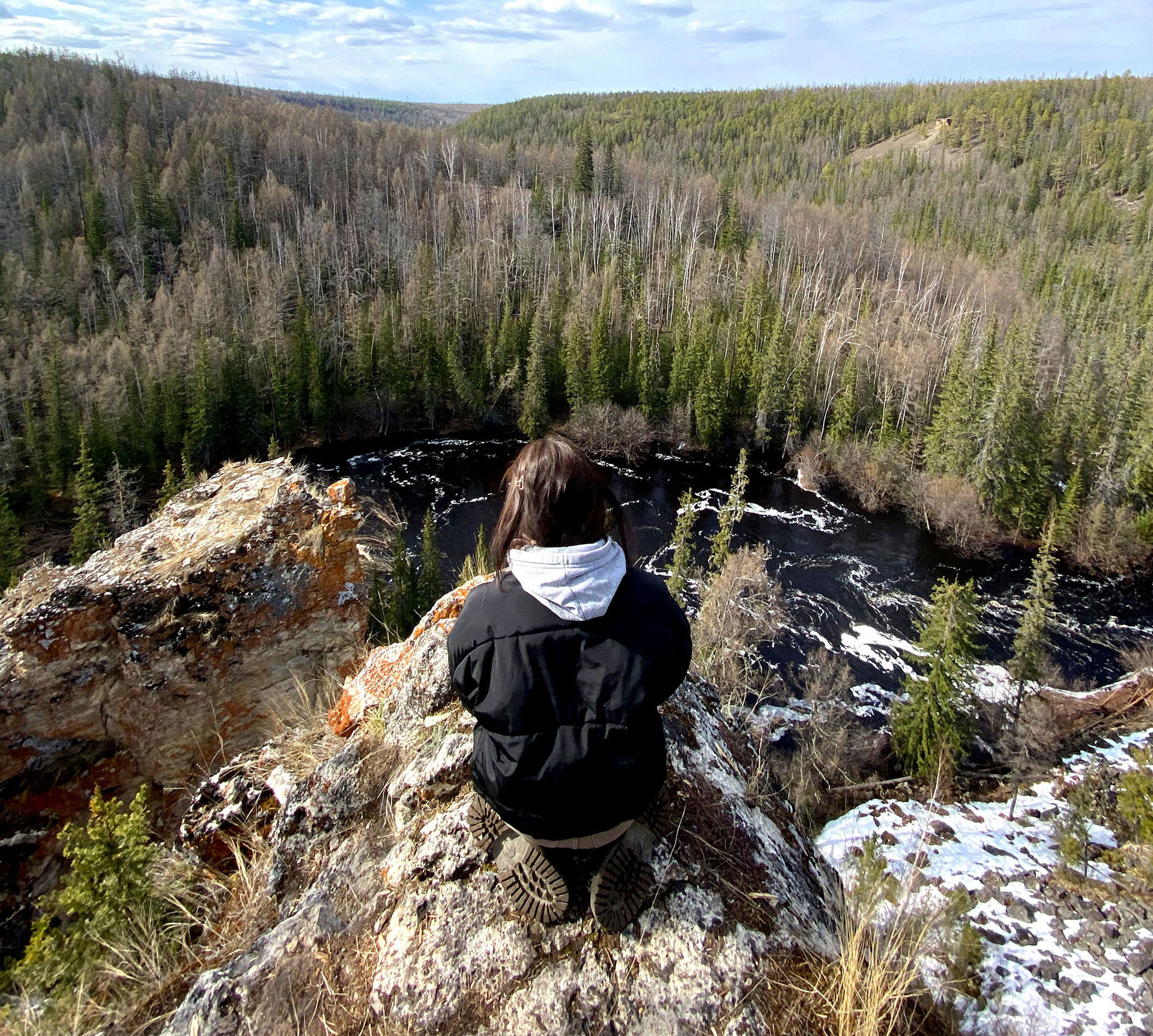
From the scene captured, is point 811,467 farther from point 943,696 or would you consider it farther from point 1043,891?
point 1043,891

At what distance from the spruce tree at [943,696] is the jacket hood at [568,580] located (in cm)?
1911

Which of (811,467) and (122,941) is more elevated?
(122,941)

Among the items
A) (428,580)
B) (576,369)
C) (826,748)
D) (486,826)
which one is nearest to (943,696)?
(826,748)

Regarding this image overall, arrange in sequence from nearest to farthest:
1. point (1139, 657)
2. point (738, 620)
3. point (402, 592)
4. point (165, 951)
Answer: point (165, 951) < point (402, 592) < point (738, 620) < point (1139, 657)

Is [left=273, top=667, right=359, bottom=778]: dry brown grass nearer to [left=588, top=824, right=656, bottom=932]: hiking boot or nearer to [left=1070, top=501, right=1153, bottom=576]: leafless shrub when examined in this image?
[left=588, top=824, right=656, bottom=932]: hiking boot

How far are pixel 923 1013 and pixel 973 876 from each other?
1527 centimetres

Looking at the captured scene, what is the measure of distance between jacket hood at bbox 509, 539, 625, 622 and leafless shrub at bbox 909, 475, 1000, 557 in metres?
37.7

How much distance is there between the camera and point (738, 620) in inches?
960

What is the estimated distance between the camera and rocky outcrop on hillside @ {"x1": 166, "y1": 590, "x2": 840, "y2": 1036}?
9.62 ft

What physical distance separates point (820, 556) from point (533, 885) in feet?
106

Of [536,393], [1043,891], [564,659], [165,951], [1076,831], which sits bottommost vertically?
[1043,891]

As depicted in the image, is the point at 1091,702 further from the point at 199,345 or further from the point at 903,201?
the point at 903,201

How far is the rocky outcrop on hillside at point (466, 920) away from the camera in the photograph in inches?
115

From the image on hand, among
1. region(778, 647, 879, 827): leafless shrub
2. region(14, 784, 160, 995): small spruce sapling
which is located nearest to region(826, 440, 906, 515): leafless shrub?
region(778, 647, 879, 827): leafless shrub
